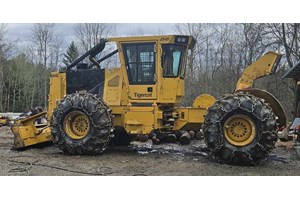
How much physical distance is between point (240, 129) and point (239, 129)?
2 cm

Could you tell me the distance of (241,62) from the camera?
29594 millimetres

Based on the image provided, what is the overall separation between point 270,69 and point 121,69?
3599 millimetres

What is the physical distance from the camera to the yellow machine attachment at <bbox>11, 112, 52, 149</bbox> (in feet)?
31.4

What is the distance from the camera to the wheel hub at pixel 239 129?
7.71 metres

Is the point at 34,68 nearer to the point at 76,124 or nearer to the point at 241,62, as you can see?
the point at 241,62

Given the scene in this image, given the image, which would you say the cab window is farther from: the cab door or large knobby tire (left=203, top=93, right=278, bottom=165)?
large knobby tire (left=203, top=93, right=278, bottom=165)

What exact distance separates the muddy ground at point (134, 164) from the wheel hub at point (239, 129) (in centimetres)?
57

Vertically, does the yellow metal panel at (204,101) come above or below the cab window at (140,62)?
below

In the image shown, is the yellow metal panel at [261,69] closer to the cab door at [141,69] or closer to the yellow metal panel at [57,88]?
the cab door at [141,69]

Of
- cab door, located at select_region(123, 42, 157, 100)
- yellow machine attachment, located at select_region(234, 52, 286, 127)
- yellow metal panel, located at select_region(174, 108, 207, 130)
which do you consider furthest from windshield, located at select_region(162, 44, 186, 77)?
yellow machine attachment, located at select_region(234, 52, 286, 127)

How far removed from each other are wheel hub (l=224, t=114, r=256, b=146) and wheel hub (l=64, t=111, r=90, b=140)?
329cm

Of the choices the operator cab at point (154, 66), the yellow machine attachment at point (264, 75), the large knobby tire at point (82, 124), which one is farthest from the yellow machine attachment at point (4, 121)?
the yellow machine attachment at point (264, 75)

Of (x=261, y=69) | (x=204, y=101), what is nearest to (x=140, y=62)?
(x=204, y=101)

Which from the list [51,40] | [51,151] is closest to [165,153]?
[51,151]
